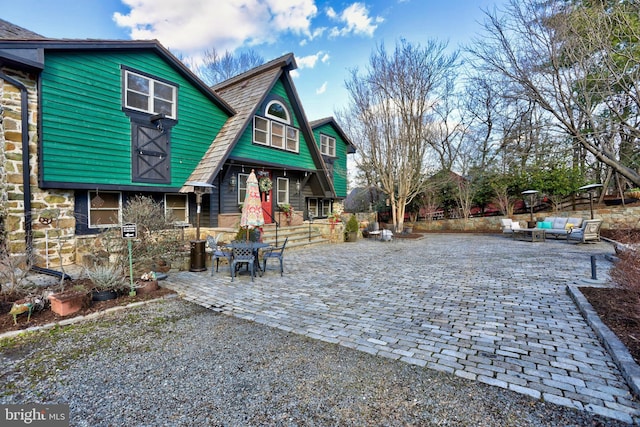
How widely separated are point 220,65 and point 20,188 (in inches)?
820

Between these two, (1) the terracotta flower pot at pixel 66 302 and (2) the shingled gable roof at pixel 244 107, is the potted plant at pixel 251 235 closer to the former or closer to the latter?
(2) the shingled gable roof at pixel 244 107

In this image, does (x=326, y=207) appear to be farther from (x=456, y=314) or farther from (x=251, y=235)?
(x=456, y=314)

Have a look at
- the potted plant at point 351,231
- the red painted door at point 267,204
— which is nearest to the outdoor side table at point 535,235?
the potted plant at point 351,231

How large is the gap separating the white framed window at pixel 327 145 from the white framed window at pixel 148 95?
9.56m

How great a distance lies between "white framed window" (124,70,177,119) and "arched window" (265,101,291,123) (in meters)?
3.64

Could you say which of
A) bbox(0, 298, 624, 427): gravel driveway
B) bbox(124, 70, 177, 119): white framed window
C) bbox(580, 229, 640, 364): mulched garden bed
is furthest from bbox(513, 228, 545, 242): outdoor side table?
bbox(124, 70, 177, 119): white framed window

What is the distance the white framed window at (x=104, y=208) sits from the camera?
8.47 m

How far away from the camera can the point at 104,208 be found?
28.7 ft

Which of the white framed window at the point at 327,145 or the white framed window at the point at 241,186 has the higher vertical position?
the white framed window at the point at 327,145

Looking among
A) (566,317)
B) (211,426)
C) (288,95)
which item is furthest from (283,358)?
(288,95)

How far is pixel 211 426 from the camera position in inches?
82.4

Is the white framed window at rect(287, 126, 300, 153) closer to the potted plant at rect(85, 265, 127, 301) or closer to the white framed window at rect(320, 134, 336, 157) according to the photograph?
the white framed window at rect(320, 134, 336, 157)

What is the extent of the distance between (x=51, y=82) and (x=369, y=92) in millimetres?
12188
